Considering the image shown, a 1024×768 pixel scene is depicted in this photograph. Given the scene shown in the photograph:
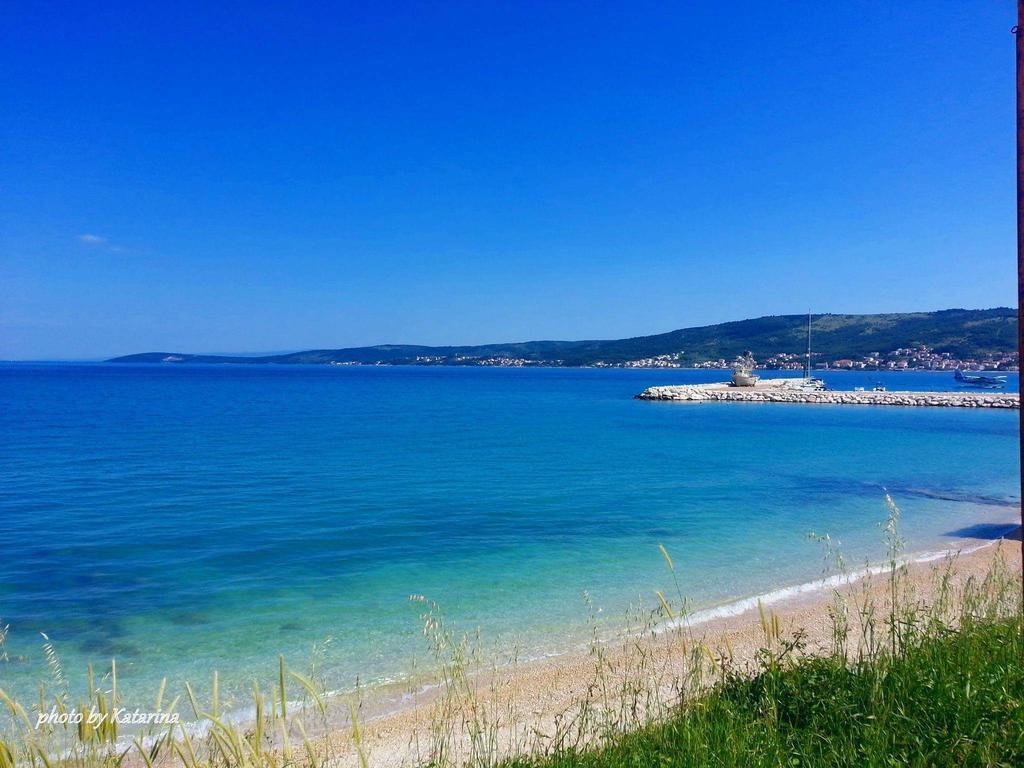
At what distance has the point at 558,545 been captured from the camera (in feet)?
49.3

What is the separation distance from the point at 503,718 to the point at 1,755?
499 cm

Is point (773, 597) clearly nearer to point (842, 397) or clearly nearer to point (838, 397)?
point (842, 397)

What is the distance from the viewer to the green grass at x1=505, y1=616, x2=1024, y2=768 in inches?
162

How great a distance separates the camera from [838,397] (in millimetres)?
75500

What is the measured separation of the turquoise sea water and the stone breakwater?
35.5 meters

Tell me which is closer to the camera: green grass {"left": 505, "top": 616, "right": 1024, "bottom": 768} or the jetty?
green grass {"left": 505, "top": 616, "right": 1024, "bottom": 768}

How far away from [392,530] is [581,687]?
366 inches

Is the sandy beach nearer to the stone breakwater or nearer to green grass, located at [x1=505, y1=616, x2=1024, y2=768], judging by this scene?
green grass, located at [x1=505, y1=616, x2=1024, y2=768]

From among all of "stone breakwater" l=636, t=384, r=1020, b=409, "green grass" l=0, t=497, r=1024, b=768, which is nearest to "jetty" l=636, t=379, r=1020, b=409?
"stone breakwater" l=636, t=384, r=1020, b=409

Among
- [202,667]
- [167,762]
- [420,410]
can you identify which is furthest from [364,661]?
[420,410]

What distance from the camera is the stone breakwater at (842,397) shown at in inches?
2761

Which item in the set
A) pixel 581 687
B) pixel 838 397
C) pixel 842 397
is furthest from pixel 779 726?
pixel 838 397

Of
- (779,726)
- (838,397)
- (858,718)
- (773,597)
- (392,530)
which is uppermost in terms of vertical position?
(858,718)

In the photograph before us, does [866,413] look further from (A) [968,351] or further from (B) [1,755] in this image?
(A) [968,351]
